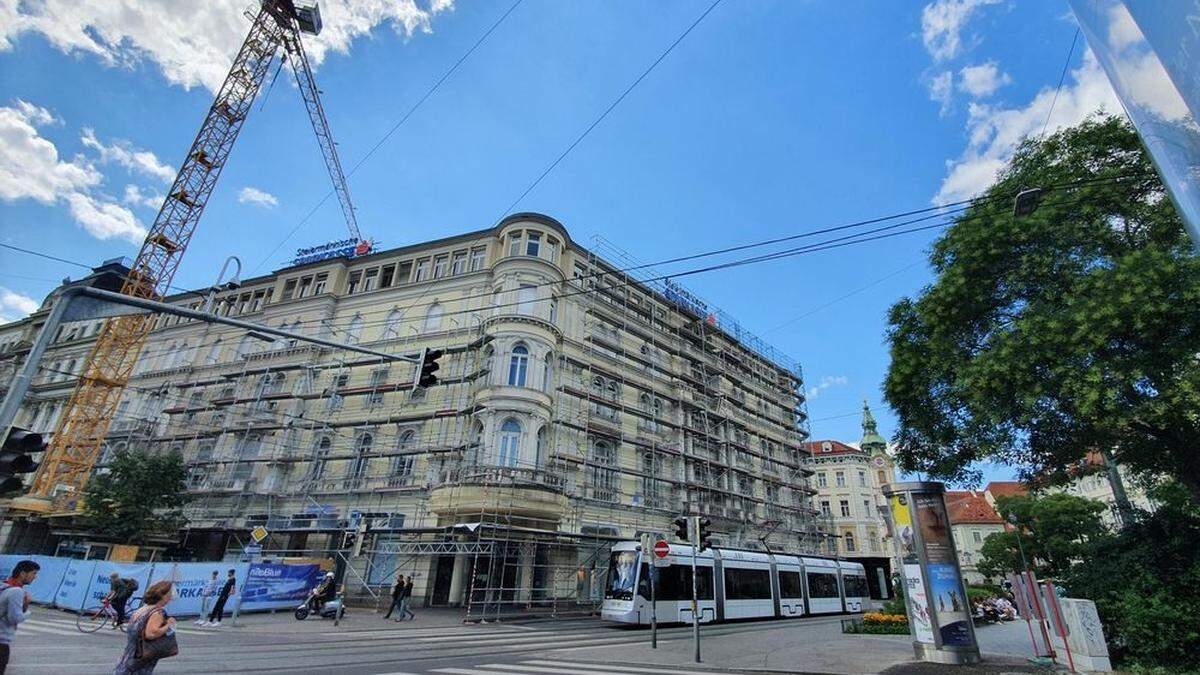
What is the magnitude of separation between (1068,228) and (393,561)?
27.2m

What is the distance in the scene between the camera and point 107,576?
1811cm

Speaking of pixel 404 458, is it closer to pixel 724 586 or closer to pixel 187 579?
pixel 187 579

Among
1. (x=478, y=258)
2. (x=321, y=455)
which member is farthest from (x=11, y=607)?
(x=478, y=258)

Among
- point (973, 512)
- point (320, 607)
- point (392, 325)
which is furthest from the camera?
point (973, 512)

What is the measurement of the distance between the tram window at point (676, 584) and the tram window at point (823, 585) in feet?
28.5

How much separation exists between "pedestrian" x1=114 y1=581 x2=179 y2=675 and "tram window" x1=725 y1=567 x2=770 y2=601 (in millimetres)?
20297

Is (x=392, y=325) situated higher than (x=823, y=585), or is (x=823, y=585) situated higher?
(x=392, y=325)

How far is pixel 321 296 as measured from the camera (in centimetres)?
3488

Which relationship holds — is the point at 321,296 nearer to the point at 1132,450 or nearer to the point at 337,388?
the point at 337,388

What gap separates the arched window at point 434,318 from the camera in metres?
31.8

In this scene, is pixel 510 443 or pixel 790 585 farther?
pixel 790 585

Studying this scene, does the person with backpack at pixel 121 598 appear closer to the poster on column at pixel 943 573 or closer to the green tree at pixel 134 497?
the green tree at pixel 134 497

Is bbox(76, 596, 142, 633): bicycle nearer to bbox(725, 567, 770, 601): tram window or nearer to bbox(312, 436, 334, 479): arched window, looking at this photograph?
bbox(312, 436, 334, 479): arched window

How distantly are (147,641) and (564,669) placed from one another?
293 inches
